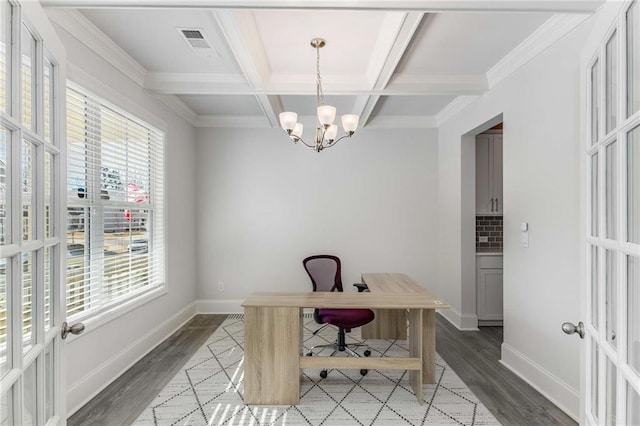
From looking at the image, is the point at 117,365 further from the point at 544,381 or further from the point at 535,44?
the point at 535,44

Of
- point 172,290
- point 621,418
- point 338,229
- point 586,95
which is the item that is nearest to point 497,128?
point 338,229

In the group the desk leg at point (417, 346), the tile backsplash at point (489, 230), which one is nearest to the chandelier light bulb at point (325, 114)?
the desk leg at point (417, 346)

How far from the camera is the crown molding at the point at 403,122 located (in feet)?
15.6

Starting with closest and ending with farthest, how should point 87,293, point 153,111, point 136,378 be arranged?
point 87,293, point 136,378, point 153,111

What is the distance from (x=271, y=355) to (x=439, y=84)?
2.85 metres

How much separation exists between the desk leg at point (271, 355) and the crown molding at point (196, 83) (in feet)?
6.97

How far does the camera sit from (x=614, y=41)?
1.09 m

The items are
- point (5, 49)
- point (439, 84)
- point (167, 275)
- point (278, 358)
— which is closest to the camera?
point (5, 49)

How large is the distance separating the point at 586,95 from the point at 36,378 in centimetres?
213

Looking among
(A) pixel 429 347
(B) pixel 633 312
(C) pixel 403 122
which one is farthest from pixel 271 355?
(C) pixel 403 122

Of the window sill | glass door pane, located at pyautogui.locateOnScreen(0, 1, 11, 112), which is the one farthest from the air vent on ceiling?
the window sill

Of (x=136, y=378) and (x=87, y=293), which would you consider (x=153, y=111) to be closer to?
(x=87, y=293)

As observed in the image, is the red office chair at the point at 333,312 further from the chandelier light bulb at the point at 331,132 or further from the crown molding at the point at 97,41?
the crown molding at the point at 97,41

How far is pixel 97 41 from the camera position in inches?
101
